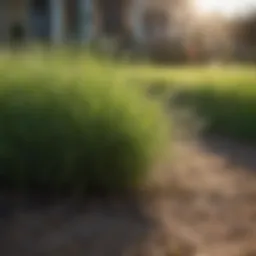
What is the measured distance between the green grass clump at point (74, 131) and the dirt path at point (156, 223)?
257 mm

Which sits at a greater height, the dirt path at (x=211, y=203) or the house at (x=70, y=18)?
the dirt path at (x=211, y=203)

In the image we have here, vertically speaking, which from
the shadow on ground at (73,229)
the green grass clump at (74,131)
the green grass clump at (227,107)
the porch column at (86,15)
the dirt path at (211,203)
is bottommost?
the porch column at (86,15)

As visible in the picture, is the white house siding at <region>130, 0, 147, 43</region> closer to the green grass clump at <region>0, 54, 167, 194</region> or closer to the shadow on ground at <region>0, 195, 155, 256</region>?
the green grass clump at <region>0, 54, 167, 194</region>

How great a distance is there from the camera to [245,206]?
7.79 metres

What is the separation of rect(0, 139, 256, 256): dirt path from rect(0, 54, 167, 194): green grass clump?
0.84 feet

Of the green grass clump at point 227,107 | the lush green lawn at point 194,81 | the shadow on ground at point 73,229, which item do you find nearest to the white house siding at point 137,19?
the lush green lawn at point 194,81

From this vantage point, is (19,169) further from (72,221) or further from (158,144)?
(158,144)

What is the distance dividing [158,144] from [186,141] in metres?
1.25

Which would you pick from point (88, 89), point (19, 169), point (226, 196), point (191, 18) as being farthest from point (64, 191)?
point (191, 18)

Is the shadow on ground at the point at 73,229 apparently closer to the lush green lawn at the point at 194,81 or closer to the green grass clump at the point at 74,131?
the green grass clump at the point at 74,131

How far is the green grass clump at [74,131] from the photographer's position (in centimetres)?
722

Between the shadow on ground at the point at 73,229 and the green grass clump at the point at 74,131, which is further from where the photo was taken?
the green grass clump at the point at 74,131

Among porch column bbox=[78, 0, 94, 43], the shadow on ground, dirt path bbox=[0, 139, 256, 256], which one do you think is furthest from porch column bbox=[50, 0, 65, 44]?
the shadow on ground

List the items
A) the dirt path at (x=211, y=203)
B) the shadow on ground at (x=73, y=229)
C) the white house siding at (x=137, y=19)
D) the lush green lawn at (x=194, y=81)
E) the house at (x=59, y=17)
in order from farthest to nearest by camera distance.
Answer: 1. the white house siding at (x=137, y=19)
2. the house at (x=59, y=17)
3. the lush green lawn at (x=194, y=81)
4. the dirt path at (x=211, y=203)
5. the shadow on ground at (x=73, y=229)
